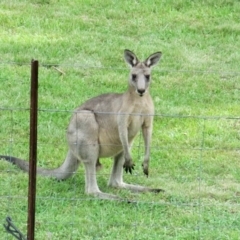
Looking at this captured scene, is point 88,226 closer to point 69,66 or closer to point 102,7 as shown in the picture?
point 69,66

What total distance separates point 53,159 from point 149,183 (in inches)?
35.9

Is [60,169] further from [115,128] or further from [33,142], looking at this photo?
[33,142]

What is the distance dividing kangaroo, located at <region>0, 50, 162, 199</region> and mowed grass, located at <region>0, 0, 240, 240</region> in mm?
174

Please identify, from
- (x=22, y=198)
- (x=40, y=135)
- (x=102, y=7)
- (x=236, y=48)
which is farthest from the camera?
(x=102, y=7)


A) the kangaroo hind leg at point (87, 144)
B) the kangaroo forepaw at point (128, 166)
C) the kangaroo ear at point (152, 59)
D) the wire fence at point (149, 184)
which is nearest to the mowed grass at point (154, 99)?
the wire fence at point (149, 184)

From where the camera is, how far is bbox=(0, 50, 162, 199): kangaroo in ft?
23.8

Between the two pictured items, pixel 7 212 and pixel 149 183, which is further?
pixel 149 183

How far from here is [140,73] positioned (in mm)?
7293

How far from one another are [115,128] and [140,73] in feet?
1.55

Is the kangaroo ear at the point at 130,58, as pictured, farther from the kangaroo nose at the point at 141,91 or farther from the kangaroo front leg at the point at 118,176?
the kangaroo front leg at the point at 118,176

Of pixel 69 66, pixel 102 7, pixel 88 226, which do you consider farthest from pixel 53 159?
pixel 102 7

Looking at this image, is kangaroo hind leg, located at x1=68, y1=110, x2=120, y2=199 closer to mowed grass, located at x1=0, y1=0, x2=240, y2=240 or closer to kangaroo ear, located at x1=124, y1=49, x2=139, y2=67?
mowed grass, located at x1=0, y1=0, x2=240, y2=240

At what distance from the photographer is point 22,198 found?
7.04 m

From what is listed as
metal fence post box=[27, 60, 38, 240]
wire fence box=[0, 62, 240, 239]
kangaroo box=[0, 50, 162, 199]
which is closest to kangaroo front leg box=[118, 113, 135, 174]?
kangaroo box=[0, 50, 162, 199]
